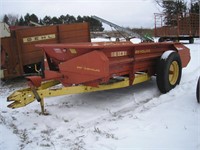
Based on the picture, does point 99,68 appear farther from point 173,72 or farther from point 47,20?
point 47,20

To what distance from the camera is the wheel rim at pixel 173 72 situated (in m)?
5.78

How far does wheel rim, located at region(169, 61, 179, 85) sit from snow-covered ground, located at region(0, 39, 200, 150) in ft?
0.80

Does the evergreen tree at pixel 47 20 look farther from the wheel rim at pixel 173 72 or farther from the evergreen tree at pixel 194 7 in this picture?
the wheel rim at pixel 173 72

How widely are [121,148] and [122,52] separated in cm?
197

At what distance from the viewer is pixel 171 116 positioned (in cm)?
402

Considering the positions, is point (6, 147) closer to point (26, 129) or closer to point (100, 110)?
point (26, 129)

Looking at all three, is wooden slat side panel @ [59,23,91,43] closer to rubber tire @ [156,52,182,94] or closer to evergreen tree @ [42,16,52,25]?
rubber tire @ [156,52,182,94]

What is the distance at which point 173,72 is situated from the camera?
19.2ft

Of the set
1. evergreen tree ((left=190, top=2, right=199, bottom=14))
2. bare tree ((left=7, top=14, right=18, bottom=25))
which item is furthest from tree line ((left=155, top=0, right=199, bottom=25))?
bare tree ((left=7, top=14, right=18, bottom=25))

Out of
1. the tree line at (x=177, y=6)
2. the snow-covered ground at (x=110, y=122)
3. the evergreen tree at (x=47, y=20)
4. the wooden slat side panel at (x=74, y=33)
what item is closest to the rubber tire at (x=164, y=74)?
the snow-covered ground at (x=110, y=122)

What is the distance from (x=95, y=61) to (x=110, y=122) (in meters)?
0.90

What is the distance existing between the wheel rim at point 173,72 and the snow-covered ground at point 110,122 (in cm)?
24

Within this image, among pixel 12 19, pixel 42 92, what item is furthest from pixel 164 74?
pixel 12 19

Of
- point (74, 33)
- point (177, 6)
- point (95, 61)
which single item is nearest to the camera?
point (95, 61)
